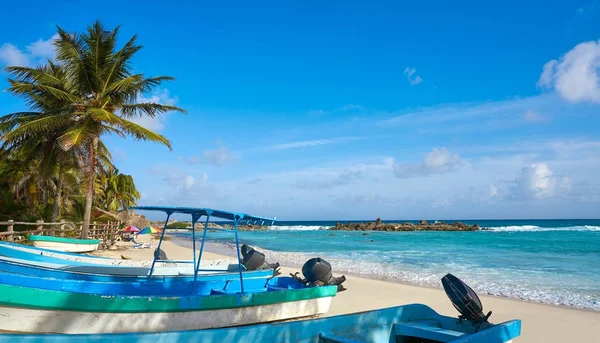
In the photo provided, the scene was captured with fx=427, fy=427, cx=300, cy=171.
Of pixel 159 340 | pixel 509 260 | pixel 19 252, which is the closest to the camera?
pixel 159 340

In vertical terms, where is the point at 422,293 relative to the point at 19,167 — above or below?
below

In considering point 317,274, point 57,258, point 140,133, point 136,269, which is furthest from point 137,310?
point 140,133

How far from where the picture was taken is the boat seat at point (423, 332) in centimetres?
541

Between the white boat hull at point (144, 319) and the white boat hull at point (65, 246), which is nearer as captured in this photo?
the white boat hull at point (144, 319)

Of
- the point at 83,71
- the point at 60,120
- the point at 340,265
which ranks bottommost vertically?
the point at 340,265

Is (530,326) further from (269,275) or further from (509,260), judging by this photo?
(509,260)

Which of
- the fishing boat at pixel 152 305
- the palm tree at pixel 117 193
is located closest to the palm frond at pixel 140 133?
the fishing boat at pixel 152 305

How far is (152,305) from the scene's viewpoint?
6371 mm

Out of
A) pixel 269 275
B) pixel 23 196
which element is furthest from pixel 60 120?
pixel 269 275

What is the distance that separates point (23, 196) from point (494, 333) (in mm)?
25770

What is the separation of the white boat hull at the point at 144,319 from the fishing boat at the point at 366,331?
2619 mm

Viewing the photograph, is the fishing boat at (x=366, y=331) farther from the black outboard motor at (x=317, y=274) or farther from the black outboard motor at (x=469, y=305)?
the black outboard motor at (x=317, y=274)

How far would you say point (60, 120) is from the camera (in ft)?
53.9

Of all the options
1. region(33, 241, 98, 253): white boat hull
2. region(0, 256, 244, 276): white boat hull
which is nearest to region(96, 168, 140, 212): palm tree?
region(33, 241, 98, 253): white boat hull
